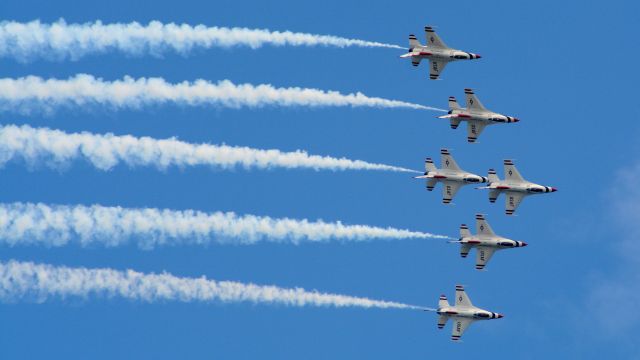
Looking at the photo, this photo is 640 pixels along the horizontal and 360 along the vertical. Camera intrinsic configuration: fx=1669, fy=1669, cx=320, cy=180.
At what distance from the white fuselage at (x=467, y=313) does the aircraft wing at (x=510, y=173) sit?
701cm

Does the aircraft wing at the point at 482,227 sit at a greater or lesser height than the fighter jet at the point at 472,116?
lesser

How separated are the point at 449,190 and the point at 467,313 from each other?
6.32 m

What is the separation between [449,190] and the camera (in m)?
84.4

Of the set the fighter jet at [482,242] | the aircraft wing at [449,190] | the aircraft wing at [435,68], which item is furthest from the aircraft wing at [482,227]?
the aircraft wing at [435,68]

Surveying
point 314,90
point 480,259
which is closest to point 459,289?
point 480,259

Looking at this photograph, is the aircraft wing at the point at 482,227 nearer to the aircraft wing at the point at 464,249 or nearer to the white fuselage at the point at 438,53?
the aircraft wing at the point at 464,249

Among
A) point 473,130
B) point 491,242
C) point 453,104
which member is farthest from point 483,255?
point 453,104

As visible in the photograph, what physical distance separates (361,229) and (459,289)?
11155 millimetres

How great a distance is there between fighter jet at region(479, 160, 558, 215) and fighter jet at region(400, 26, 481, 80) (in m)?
7.17

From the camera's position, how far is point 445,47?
82188mm

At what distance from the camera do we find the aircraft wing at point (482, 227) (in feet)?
283

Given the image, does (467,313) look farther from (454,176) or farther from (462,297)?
(454,176)

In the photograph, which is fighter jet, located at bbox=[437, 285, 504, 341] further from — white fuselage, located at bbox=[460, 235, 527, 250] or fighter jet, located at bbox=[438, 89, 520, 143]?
fighter jet, located at bbox=[438, 89, 520, 143]

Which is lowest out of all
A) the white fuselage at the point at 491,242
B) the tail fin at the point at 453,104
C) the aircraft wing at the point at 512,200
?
the white fuselage at the point at 491,242
